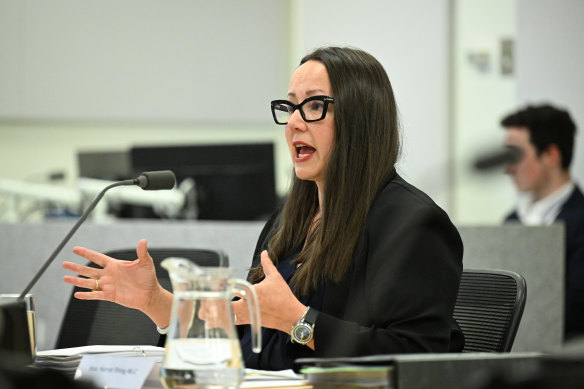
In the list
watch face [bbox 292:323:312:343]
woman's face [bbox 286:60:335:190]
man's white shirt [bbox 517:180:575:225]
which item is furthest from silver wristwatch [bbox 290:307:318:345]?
man's white shirt [bbox 517:180:575:225]

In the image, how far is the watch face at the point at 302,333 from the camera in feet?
4.40

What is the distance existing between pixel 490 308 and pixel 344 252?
0.32 m

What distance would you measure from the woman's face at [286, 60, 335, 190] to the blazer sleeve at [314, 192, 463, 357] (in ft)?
0.62

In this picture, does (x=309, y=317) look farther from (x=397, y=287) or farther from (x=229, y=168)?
(x=229, y=168)

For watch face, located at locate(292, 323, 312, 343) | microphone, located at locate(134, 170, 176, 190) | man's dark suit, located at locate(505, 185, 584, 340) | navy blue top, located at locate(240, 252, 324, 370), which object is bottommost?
man's dark suit, located at locate(505, 185, 584, 340)

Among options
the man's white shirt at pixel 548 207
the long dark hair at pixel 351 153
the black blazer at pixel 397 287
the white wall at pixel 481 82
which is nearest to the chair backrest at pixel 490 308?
the black blazer at pixel 397 287

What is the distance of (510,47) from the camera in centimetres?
536

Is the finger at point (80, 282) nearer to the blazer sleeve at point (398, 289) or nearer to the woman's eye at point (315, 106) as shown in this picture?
the blazer sleeve at point (398, 289)

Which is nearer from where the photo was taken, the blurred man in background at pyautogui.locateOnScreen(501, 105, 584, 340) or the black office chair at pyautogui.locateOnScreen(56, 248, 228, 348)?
the black office chair at pyautogui.locateOnScreen(56, 248, 228, 348)

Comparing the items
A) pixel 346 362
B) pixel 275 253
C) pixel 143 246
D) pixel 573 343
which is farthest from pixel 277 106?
pixel 573 343

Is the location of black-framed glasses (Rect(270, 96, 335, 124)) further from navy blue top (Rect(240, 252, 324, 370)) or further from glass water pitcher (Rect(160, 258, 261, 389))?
glass water pitcher (Rect(160, 258, 261, 389))

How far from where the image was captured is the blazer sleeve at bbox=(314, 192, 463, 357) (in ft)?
4.38

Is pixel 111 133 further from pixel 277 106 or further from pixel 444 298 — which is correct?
pixel 444 298

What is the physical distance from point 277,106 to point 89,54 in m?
4.47
